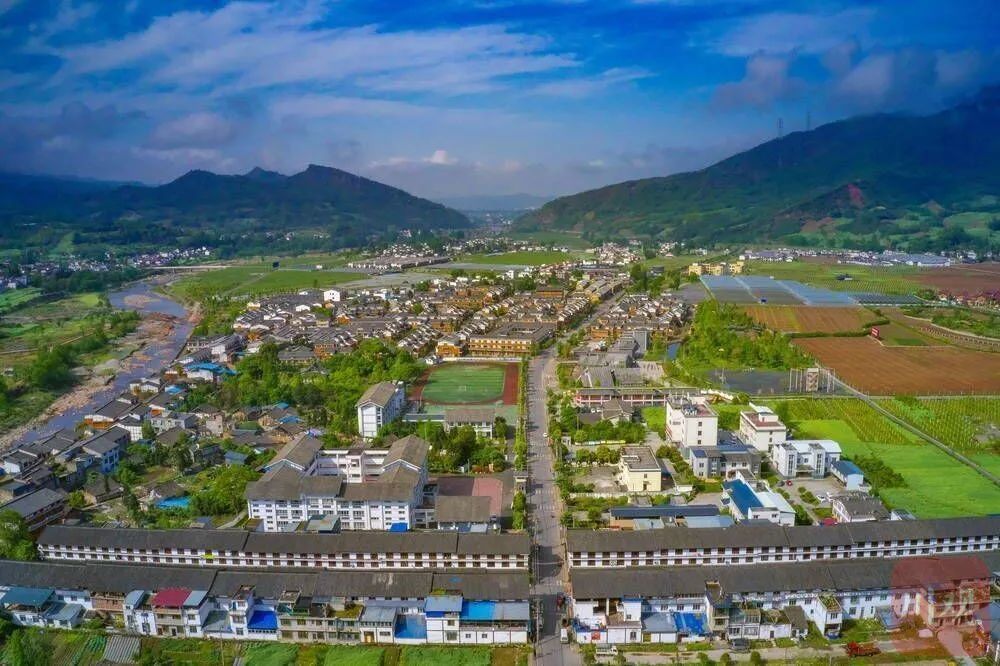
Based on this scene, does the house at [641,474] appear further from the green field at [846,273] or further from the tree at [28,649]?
the green field at [846,273]

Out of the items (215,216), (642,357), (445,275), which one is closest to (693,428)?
(642,357)

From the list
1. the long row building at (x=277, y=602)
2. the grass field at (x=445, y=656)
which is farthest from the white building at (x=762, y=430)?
the grass field at (x=445, y=656)

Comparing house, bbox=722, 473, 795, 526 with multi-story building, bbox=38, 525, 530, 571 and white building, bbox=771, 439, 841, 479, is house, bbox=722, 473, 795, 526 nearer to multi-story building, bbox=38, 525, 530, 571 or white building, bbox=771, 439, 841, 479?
white building, bbox=771, 439, 841, 479

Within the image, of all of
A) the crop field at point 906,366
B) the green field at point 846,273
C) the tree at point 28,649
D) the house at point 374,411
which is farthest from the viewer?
the green field at point 846,273

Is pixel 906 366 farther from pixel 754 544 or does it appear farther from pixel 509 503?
pixel 509 503

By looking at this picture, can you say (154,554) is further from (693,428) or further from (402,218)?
(402,218)

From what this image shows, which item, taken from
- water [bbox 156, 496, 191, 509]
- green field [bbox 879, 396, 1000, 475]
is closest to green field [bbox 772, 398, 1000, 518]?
green field [bbox 879, 396, 1000, 475]
